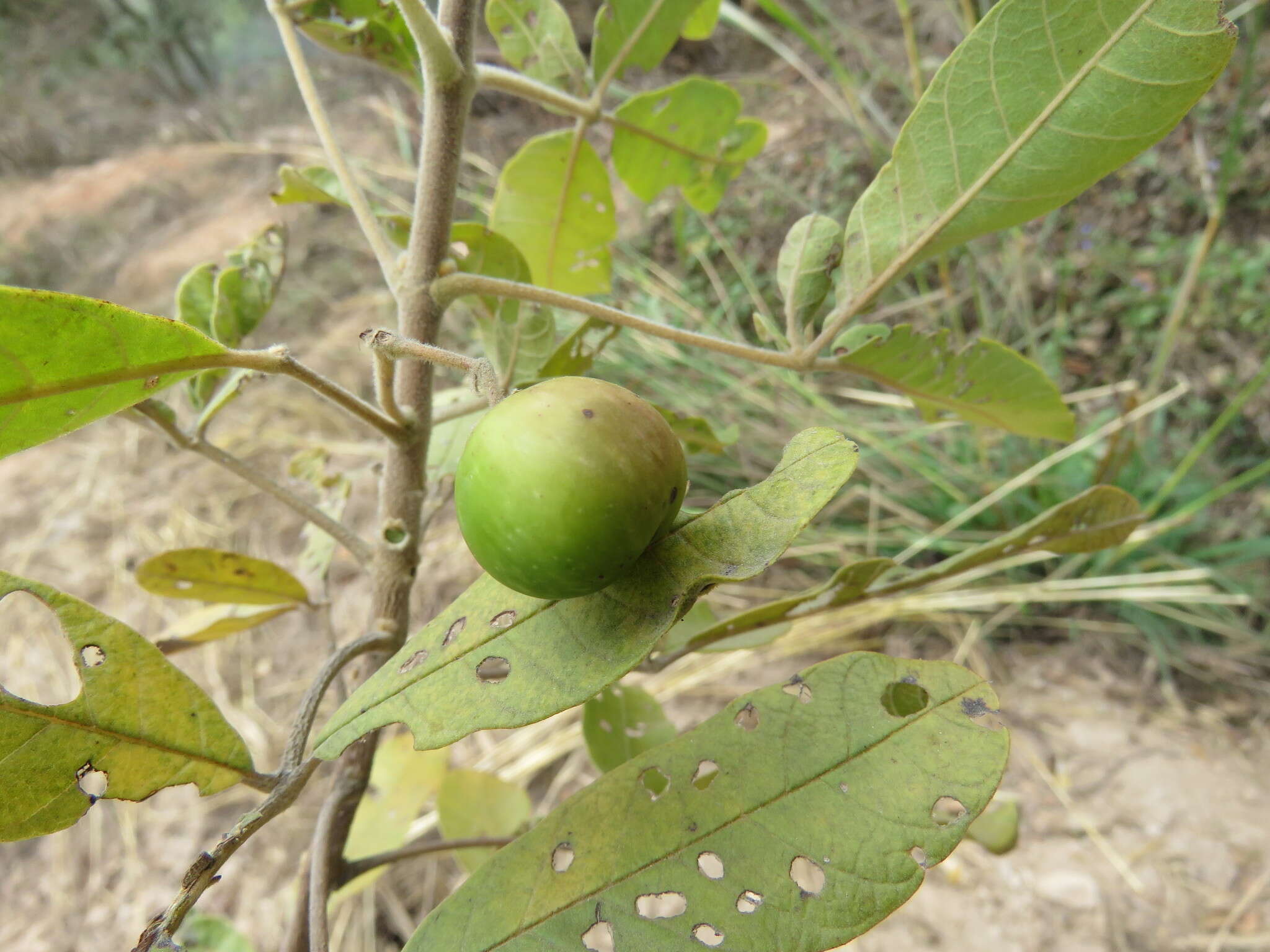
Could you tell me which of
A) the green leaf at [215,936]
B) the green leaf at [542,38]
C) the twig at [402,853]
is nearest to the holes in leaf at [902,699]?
the twig at [402,853]

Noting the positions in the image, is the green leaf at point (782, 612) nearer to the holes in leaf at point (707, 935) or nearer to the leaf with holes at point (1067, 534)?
the leaf with holes at point (1067, 534)

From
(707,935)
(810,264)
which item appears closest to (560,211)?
(810,264)

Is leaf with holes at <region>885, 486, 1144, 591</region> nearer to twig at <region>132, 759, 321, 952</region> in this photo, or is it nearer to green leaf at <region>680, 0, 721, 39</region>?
twig at <region>132, 759, 321, 952</region>

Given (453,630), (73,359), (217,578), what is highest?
(73,359)

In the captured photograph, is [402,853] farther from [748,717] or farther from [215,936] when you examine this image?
[215,936]

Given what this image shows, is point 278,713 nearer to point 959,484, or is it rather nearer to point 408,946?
point 408,946

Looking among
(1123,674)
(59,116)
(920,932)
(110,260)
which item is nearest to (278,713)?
(920,932)
